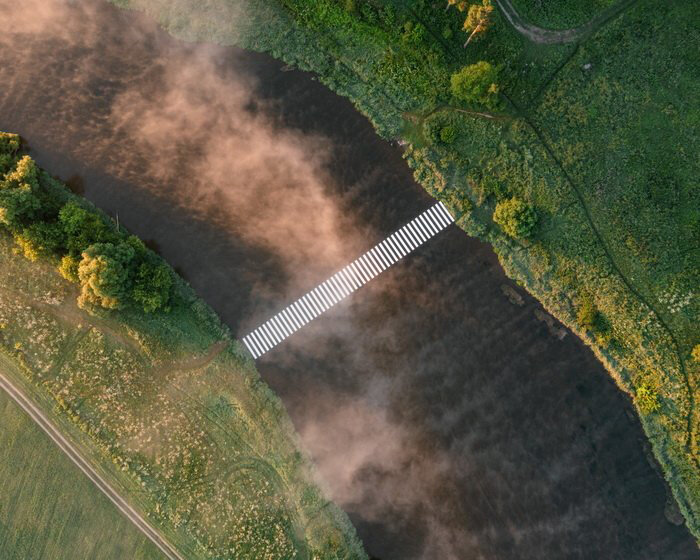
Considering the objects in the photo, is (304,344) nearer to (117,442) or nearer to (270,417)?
(270,417)

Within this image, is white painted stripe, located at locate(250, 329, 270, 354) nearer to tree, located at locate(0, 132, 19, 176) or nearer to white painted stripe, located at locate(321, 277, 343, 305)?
white painted stripe, located at locate(321, 277, 343, 305)

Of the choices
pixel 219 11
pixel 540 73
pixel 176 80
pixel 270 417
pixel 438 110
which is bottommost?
pixel 270 417

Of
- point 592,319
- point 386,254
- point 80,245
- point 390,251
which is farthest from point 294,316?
point 592,319

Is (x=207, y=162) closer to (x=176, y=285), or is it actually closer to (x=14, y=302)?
(x=176, y=285)

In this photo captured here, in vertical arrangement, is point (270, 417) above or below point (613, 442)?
below

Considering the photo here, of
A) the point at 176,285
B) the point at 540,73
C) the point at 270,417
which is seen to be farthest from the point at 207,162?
the point at 540,73

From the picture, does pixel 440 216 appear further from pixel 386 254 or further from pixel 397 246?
pixel 386 254
